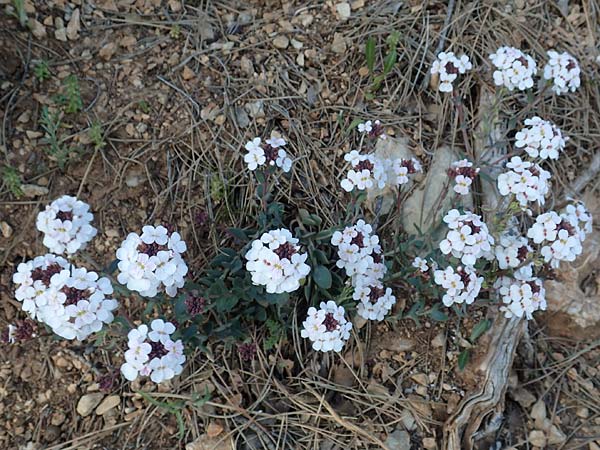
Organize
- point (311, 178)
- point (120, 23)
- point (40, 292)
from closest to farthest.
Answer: point (40, 292) < point (311, 178) < point (120, 23)

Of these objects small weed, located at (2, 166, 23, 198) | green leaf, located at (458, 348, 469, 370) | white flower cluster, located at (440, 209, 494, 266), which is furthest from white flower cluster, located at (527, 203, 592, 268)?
small weed, located at (2, 166, 23, 198)

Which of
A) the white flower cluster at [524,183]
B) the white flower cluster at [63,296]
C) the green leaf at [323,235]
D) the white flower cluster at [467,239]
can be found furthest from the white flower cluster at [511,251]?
the white flower cluster at [63,296]

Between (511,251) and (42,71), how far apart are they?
264 cm

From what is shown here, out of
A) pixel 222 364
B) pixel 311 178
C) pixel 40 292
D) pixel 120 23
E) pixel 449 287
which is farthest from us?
pixel 120 23

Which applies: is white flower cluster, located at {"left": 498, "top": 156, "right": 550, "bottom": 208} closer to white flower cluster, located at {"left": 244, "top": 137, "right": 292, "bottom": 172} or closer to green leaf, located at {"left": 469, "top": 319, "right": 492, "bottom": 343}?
green leaf, located at {"left": 469, "top": 319, "right": 492, "bottom": 343}

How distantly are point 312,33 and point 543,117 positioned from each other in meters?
1.48

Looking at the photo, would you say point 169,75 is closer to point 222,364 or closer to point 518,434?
point 222,364

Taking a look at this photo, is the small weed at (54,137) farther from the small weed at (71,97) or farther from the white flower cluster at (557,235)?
the white flower cluster at (557,235)

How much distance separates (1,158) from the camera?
315 cm

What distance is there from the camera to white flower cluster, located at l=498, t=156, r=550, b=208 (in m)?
2.74

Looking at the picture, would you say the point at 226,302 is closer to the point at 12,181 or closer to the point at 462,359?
the point at 462,359

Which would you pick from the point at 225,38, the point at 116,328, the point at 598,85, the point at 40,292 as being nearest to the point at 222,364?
the point at 116,328

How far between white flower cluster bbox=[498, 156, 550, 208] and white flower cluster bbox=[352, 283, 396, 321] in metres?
0.73

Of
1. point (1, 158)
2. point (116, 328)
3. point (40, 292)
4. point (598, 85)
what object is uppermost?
point (598, 85)
